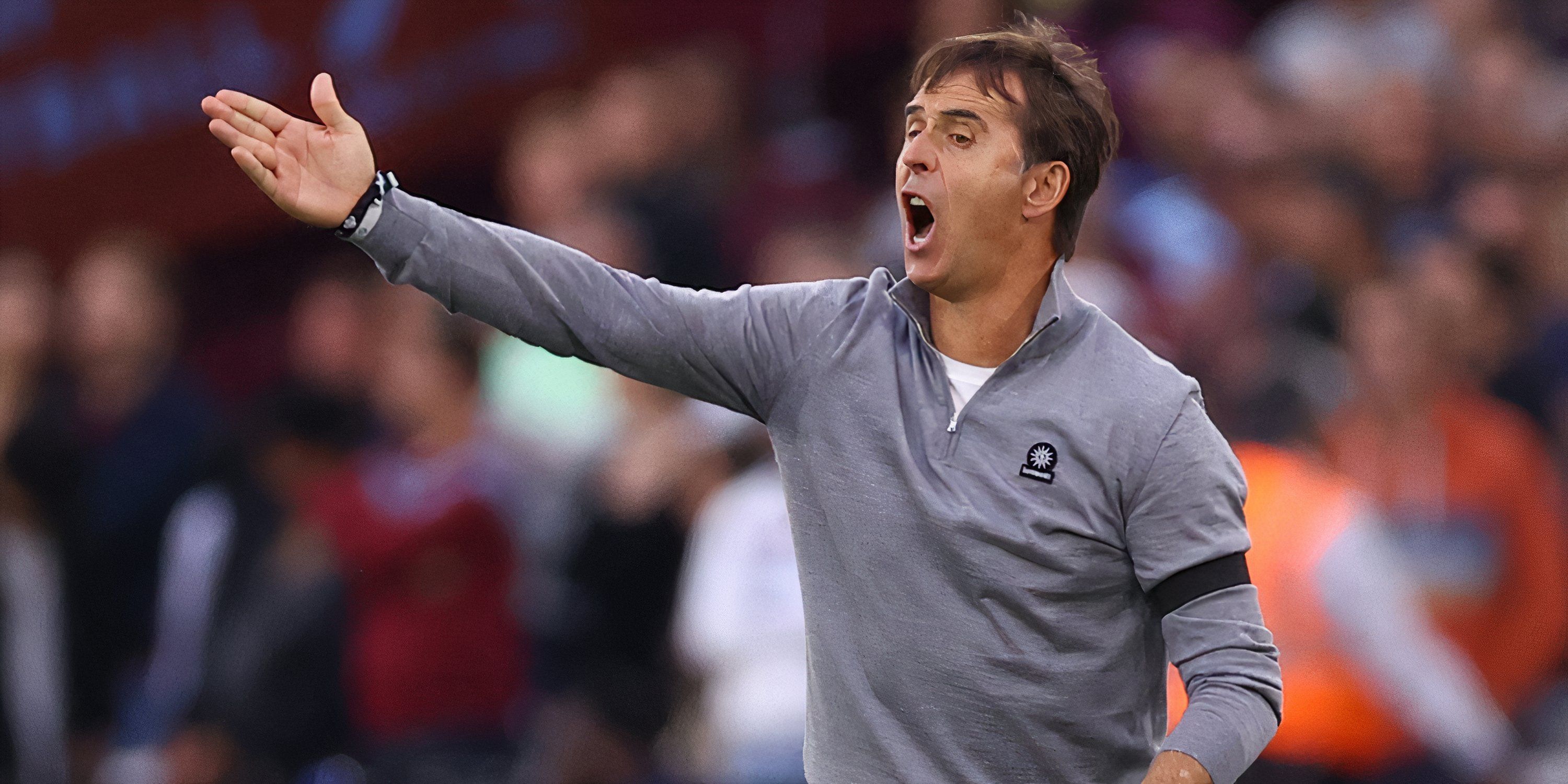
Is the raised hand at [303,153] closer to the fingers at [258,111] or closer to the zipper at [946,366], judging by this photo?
the fingers at [258,111]

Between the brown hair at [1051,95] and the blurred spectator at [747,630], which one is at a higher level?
the brown hair at [1051,95]

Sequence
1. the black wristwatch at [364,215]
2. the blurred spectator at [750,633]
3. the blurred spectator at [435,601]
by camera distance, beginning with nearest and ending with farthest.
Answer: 1. the black wristwatch at [364,215]
2. the blurred spectator at [750,633]
3. the blurred spectator at [435,601]

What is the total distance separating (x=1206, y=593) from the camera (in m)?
2.28

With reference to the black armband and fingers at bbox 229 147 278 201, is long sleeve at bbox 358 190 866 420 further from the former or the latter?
the black armband

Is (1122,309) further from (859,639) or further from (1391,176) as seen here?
(859,639)

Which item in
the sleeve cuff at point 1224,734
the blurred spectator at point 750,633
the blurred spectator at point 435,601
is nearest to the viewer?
the sleeve cuff at point 1224,734

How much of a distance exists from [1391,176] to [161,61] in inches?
184

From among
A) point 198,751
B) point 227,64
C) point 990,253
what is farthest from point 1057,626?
point 227,64

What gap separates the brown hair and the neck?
111mm

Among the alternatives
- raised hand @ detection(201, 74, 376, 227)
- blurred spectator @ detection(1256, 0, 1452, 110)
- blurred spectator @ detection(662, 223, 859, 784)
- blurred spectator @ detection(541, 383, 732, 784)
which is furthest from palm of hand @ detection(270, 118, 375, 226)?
blurred spectator @ detection(1256, 0, 1452, 110)

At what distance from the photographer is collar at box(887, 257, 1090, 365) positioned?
7.97 ft

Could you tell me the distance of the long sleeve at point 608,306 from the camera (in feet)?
7.54

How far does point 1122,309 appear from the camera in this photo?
4.80 m

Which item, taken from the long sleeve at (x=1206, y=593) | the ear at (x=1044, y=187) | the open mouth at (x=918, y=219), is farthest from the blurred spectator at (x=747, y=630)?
the long sleeve at (x=1206, y=593)
